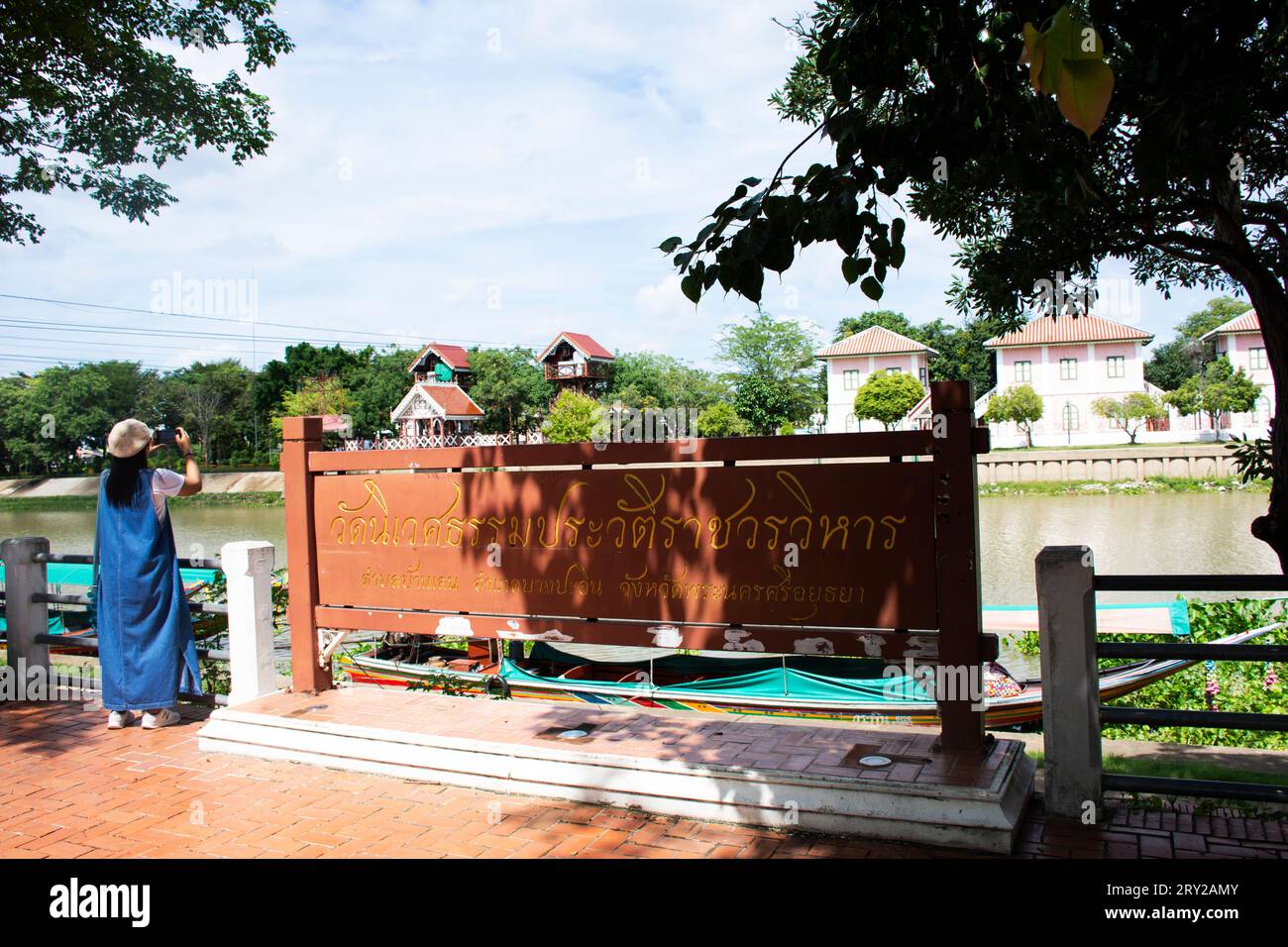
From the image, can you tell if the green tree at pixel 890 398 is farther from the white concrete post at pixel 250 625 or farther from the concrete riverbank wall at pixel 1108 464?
the white concrete post at pixel 250 625

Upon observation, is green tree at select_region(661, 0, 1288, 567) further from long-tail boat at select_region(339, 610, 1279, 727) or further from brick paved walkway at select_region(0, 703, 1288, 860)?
long-tail boat at select_region(339, 610, 1279, 727)

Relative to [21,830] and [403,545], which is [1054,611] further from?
[21,830]

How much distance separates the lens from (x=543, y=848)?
399 cm

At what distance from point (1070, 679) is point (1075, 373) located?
5503 centimetres

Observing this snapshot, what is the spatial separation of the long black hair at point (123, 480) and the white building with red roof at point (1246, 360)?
52.3 metres

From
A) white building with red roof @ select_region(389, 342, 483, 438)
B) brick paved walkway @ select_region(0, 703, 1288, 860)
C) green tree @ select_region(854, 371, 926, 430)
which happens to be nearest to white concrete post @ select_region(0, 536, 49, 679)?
brick paved walkway @ select_region(0, 703, 1288, 860)

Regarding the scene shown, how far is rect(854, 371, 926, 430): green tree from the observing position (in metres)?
51.3

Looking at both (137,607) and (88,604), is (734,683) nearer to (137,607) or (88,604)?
(137,607)

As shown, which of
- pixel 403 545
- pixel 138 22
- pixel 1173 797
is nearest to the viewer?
pixel 1173 797

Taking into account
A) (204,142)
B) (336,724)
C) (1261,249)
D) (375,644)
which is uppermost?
(204,142)

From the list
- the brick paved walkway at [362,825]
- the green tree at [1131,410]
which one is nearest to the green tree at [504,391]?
the green tree at [1131,410]

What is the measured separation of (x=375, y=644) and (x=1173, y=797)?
11.4 m

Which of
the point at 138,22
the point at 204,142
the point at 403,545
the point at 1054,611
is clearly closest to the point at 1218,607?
the point at 1054,611

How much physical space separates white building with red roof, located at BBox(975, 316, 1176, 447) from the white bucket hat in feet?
169
